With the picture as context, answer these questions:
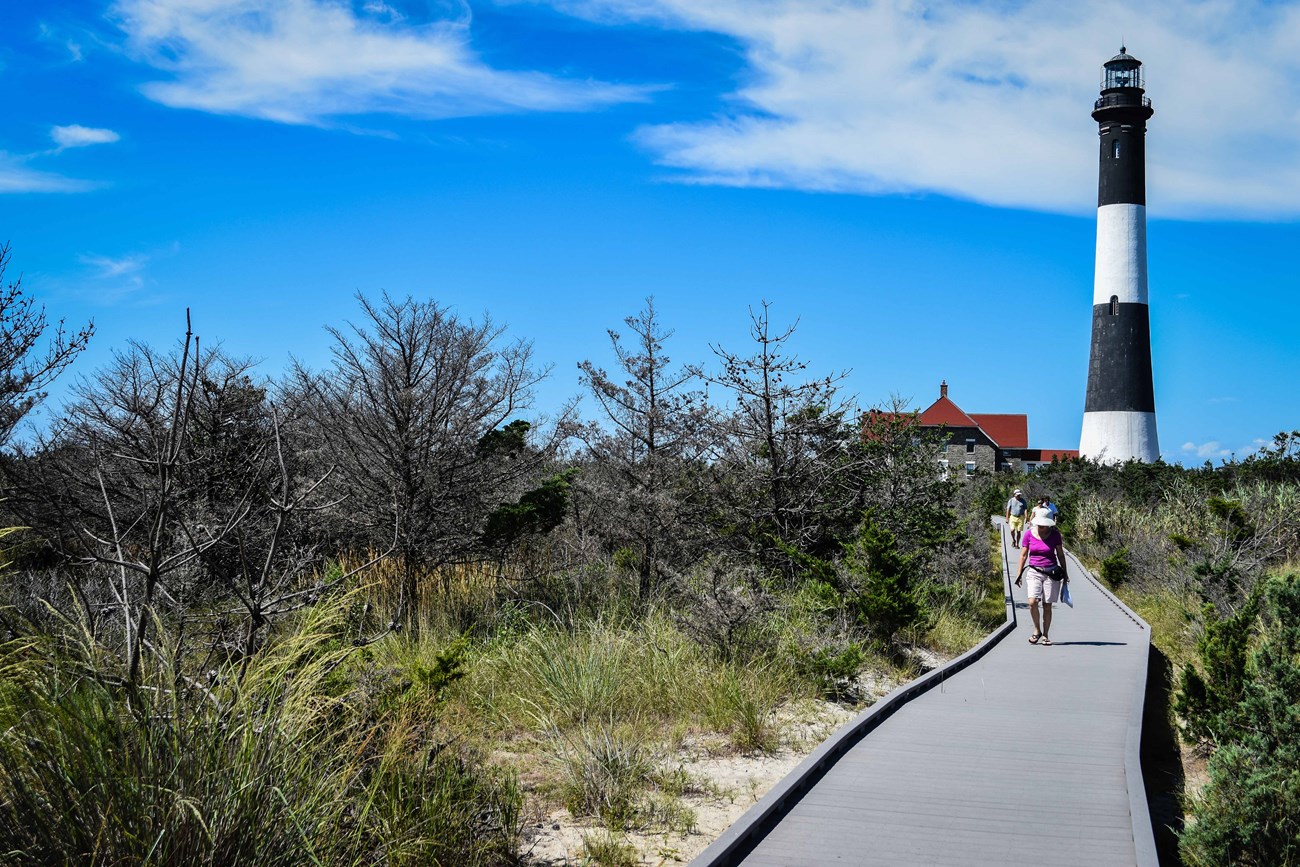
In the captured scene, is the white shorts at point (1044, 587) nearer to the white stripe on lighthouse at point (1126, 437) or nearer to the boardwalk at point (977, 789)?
the boardwalk at point (977, 789)

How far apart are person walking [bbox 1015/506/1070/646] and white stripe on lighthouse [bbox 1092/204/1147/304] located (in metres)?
31.5

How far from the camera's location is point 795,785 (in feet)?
20.9

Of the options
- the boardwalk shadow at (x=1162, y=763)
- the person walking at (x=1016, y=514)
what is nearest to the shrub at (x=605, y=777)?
the boardwalk shadow at (x=1162, y=763)

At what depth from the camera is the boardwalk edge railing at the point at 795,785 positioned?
208 inches

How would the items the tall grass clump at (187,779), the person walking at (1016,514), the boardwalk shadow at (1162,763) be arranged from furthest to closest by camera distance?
the person walking at (1016,514) → the boardwalk shadow at (1162,763) → the tall grass clump at (187,779)

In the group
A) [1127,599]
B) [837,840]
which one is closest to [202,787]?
[837,840]

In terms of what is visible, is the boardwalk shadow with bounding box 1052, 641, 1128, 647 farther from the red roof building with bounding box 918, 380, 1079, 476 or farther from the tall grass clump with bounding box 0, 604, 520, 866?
the red roof building with bounding box 918, 380, 1079, 476

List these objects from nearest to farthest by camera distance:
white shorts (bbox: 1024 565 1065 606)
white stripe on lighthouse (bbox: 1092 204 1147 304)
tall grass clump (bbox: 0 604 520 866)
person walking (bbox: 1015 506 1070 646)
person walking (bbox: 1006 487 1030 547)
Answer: tall grass clump (bbox: 0 604 520 866) → person walking (bbox: 1015 506 1070 646) → white shorts (bbox: 1024 565 1065 606) → person walking (bbox: 1006 487 1030 547) → white stripe on lighthouse (bbox: 1092 204 1147 304)

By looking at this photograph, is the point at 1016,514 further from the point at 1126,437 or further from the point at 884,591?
the point at 884,591

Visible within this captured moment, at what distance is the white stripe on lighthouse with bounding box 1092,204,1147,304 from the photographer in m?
40.2

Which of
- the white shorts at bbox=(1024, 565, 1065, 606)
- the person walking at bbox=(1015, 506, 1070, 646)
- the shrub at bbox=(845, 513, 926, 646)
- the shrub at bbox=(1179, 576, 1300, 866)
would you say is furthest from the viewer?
the white shorts at bbox=(1024, 565, 1065, 606)

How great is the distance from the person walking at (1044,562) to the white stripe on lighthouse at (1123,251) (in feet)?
103

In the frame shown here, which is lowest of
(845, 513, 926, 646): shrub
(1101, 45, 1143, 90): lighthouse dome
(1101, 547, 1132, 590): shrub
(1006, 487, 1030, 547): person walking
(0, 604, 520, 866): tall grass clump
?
(0, 604, 520, 866): tall grass clump

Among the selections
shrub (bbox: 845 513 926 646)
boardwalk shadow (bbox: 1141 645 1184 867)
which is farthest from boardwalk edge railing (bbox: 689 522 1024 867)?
boardwalk shadow (bbox: 1141 645 1184 867)
